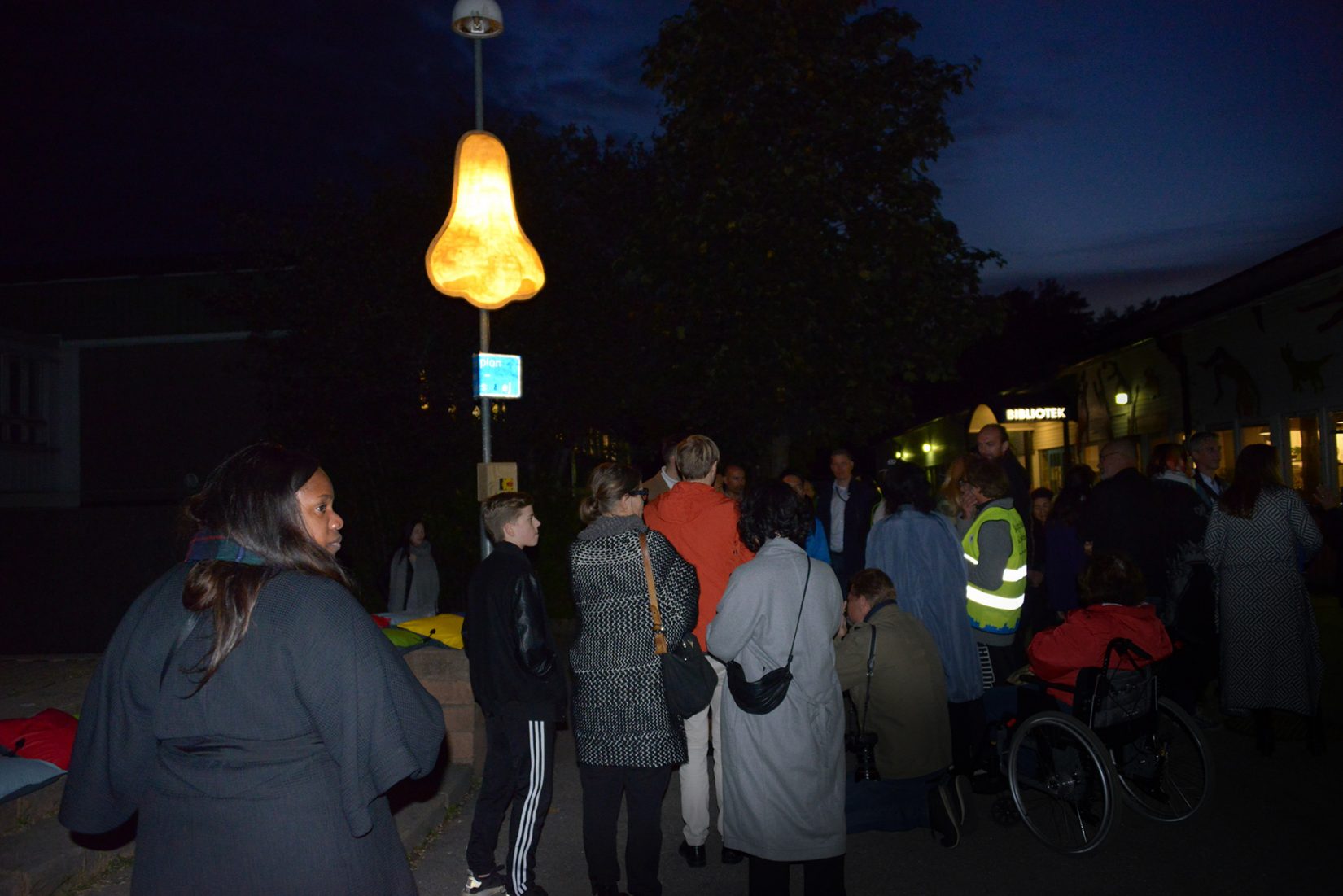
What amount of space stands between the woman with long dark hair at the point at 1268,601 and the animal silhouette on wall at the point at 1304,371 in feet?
27.5

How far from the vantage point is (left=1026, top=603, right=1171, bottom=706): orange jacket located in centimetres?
511

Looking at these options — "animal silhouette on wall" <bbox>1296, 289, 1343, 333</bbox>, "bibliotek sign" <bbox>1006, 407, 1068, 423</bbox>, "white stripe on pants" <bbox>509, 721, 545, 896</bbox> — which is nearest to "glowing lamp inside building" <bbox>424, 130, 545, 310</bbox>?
"white stripe on pants" <bbox>509, 721, 545, 896</bbox>

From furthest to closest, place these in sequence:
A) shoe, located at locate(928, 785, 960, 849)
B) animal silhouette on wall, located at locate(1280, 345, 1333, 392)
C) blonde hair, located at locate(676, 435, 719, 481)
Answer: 1. animal silhouette on wall, located at locate(1280, 345, 1333, 392)
2. blonde hair, located at locate(676, 435, 719, 481)
3. shoe, located at locate(928, 785, 960, 849)

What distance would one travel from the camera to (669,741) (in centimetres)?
436

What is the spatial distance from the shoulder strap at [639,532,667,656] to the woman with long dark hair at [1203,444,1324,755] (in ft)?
14.4

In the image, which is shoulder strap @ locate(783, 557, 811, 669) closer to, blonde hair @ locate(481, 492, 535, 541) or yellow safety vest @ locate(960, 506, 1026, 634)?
blonde hair @ locate(481, 492, 535, 541)

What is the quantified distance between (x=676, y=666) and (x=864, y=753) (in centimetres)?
131

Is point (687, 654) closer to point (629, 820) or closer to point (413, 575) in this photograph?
point (629, 820)

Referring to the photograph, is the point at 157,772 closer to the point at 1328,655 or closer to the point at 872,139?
the point at 1328,655

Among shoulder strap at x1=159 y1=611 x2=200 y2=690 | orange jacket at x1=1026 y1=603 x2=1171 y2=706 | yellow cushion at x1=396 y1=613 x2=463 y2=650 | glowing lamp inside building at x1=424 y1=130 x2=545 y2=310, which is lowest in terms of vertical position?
yellow cushion at x1=396 y1=613 x2=463 y2=650

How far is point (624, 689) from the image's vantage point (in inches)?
171

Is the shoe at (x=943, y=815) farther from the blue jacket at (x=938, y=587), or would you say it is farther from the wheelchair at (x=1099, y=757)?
the blue jacket at (x=938, y=587)

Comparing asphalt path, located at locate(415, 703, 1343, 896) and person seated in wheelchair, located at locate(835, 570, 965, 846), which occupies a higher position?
person seated in wheelchair, located at locate(835, 570, 965, 846)

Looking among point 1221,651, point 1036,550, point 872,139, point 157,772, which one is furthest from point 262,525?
point 872,139
